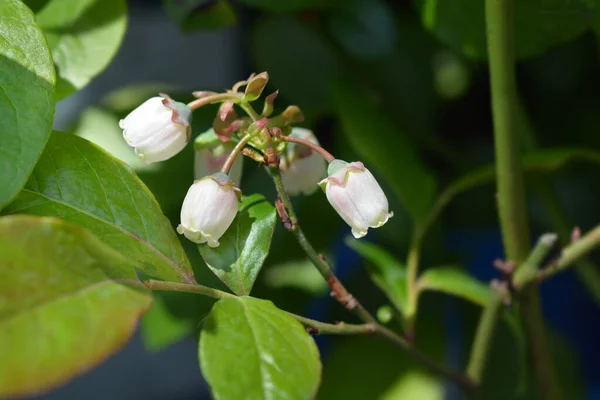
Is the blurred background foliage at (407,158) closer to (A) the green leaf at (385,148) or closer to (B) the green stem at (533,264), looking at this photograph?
(A) the green leaf at (385,148)

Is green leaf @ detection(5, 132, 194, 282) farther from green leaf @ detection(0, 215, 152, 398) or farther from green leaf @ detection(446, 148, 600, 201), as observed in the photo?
green leaf @ detection(446, 148, 600, 201)

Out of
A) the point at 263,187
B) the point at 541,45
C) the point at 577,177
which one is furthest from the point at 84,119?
the point at 577,177

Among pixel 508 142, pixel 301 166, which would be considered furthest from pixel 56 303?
pixel 508 142

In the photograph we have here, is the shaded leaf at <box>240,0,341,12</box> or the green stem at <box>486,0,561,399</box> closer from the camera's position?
the green stem at <box>486,0,561,399</box>

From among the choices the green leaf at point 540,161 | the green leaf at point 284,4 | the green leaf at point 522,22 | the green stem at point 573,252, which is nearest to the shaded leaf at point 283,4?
the green leaf at point 284,4

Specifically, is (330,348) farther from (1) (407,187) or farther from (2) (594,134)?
(2) (594,134)

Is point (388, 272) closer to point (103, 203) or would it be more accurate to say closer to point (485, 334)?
point (485, 334)

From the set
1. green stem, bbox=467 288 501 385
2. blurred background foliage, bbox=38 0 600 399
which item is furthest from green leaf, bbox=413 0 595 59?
green stem, bbox=467 288 501 385
